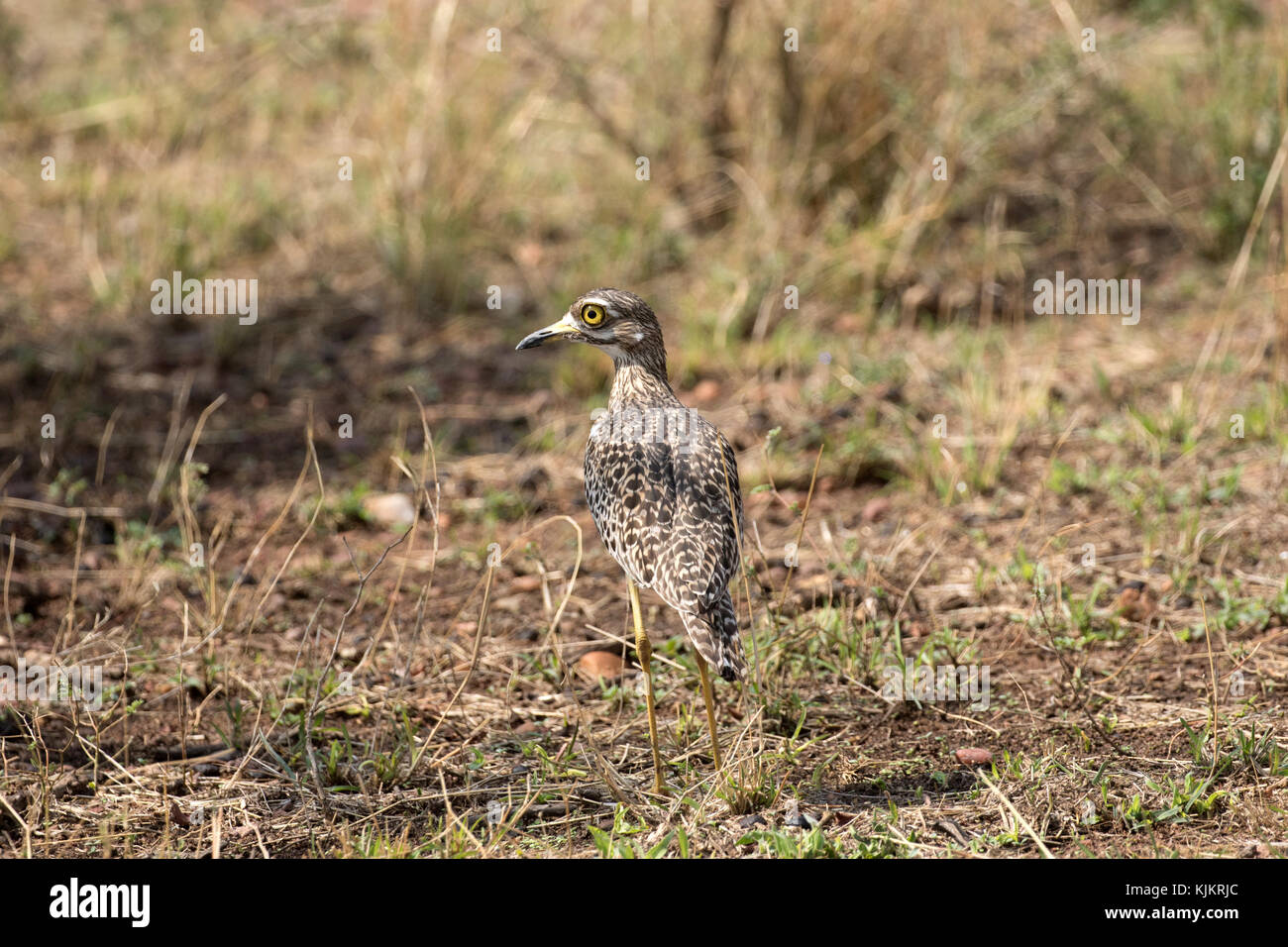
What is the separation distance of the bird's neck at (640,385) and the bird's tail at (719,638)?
3.26 ft

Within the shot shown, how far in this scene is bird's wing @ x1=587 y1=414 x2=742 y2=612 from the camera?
3979 millimetres

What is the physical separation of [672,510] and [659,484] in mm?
113

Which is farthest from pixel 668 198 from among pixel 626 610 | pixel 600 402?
pixel 626 610

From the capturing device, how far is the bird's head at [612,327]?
15.1 feet

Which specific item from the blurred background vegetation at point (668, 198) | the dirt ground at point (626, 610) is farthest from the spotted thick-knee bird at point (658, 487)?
the blurred background vegetation at point (668, 198)

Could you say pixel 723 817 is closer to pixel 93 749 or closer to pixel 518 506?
pixel 93 749

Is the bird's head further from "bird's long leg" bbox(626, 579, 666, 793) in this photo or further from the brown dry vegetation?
"bird's long leg" bbox(626, 579, 666, 793)

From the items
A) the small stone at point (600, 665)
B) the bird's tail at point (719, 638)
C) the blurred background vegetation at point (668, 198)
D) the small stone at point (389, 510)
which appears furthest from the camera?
the blurred background vegetation at point (668, 198)

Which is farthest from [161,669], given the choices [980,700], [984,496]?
[984,496]

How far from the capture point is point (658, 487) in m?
4.23

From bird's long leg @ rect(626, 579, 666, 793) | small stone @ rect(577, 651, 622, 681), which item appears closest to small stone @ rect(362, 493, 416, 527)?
small stone @ rect(577, 651, 622, 681)

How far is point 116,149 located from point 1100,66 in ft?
21.2

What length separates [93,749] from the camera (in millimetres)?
4336

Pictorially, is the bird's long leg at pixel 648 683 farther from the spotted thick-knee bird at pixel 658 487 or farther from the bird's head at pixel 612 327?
the bird's head at pixel 612 327
